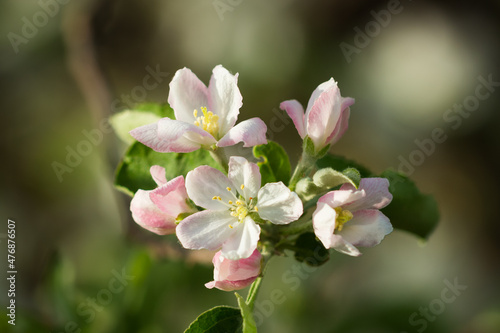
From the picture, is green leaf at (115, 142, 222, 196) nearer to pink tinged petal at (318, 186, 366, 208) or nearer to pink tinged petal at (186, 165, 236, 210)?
pink tinged petal at (186, 165, 236, 210)

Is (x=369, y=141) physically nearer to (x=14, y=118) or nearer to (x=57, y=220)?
(x=57, y=220)

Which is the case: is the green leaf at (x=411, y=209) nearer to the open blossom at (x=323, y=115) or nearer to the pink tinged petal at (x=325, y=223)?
the open blossom at (x=323, y=115)

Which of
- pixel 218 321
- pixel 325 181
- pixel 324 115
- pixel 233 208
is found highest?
pixel 324 115

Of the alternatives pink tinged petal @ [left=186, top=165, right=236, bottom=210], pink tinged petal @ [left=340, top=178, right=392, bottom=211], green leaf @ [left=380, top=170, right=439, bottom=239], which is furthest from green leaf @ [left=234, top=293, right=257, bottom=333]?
green leaf @ [left=380, top=170, right=439, bottom=239]

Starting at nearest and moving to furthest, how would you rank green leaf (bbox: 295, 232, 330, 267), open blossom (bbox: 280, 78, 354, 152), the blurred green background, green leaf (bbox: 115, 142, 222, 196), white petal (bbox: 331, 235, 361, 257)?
1. white petal (bbox: 331, 235, 361, 257)
2. open blossom (bbox: 280, 78, 354, 152)
3. green leaf (bbox: 295, 232, 330, 267)
4. green leaf (bbox: 115, 142, 222, 196)
5. the blurred green background

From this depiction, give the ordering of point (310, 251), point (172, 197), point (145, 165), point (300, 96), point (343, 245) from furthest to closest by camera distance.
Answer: point (300, 96), point (145, 165), point (310, 251), point (172, 197), point (343, 245)

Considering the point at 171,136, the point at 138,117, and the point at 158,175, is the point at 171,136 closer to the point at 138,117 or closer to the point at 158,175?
the point at 158,175

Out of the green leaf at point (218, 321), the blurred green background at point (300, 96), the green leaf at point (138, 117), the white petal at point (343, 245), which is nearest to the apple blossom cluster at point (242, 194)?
the white petal at point (343, 245)

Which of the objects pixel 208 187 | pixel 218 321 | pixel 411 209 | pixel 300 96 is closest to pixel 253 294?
pixel 218 321
